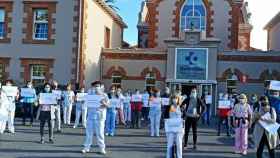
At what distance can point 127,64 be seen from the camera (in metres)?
37.8

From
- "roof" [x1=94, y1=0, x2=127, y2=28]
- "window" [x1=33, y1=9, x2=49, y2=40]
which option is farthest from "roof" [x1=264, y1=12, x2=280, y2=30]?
"window" [x1=33, y1=9, x2=49, y2=40]

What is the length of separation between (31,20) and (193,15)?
13454 millimetres

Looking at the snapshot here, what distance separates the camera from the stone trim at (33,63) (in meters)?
33.0

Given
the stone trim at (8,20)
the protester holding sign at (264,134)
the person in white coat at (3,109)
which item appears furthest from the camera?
the stone trim at (8,20)

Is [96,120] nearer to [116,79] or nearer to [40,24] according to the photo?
[40,24]

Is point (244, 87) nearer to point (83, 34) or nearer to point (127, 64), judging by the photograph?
point (127, 64)

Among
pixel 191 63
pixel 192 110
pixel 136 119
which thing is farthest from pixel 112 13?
pixel 192 110

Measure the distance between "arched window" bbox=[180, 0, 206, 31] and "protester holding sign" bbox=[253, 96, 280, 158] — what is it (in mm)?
26839

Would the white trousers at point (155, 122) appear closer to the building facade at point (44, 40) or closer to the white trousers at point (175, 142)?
the white trousers at point (175, 142)

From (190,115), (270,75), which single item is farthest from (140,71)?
(190,115)

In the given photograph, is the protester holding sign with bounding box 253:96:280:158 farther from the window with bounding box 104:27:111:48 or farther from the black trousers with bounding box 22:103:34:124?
the window with bounding box 104:27:111:48

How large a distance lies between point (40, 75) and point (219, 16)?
14575mm

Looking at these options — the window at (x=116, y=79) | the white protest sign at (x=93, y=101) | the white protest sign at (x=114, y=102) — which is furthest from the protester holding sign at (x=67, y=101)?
the window at (x=116, y=79)

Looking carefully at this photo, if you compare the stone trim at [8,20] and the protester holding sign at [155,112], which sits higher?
the stone trim at [8,20]
